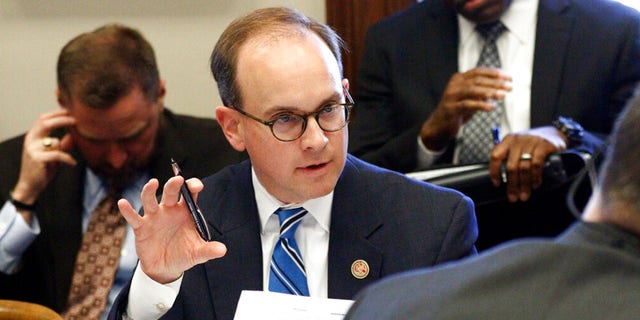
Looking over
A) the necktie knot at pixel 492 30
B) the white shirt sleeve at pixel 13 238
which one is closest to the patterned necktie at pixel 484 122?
the necktie knot at pixel 492 30

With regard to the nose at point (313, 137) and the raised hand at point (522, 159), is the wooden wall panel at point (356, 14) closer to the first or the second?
the raised hand at point (522, 159)

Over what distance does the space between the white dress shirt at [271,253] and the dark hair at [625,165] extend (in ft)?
3.41

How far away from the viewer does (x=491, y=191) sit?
2973mm

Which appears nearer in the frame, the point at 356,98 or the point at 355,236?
the point at 355,236

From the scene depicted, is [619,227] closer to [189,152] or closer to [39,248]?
[189,152]

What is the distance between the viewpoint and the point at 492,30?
344 centimetres

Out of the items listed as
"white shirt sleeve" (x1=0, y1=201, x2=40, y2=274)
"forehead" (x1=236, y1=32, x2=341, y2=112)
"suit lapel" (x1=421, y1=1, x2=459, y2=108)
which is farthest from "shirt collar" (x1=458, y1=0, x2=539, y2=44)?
"white shirt sleeve" (x1=0, y1=201, x2=40, y2=274)

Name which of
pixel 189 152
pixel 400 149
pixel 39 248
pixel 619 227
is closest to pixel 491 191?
pixel 400 149

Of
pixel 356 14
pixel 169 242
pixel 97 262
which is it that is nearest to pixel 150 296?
pixel 169 242

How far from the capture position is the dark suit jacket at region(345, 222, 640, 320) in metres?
1.03

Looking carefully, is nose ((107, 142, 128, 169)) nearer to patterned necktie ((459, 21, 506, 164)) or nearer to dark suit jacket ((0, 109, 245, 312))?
dark suit jacket ((0, 109, 245, 312))

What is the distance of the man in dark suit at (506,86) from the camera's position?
3041 mm

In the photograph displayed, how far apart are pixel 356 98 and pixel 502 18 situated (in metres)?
0.64

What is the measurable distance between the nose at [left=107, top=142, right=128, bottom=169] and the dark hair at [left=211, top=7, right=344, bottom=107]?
97 centimetres
